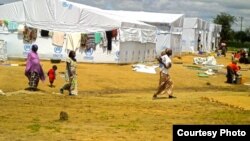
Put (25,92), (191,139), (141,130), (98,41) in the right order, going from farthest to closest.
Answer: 1. (98,41)
2. (25,92)
3. (141,130)
4. (191,139)

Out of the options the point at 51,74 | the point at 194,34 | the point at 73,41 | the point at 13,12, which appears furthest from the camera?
the point at 194,34

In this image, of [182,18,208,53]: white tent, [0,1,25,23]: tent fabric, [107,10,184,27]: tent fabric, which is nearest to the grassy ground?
[0,1,25,23]: tent fabric

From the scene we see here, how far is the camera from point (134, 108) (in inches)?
567

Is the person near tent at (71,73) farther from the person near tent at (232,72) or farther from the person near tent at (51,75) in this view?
the person near tent at (232,72)

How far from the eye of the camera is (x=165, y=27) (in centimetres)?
4269

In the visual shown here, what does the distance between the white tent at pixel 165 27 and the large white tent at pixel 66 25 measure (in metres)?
10.3

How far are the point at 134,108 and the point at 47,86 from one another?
664 centimetres

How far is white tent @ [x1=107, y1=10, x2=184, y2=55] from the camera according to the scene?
1674 inches

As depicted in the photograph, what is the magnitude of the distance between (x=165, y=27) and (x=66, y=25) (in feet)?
44.2

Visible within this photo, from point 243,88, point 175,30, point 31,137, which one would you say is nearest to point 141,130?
point 31,137

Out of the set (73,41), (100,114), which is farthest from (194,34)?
(100,114)

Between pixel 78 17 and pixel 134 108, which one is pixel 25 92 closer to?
pixel 134 108

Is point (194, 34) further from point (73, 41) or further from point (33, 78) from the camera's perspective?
point (33, 78)

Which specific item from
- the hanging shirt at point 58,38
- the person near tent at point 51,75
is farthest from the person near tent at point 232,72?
the person near tent at point 51,75
